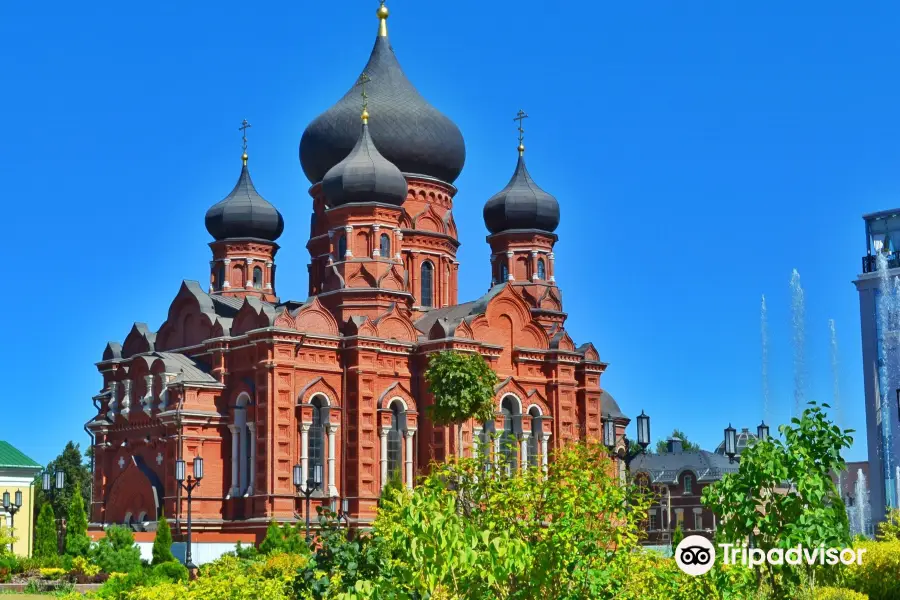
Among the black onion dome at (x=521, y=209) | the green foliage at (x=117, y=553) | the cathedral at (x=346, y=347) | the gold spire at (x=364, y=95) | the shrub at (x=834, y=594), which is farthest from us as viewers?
the black onion dome at (x=521, y=209)

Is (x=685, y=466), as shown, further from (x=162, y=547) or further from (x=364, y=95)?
(x=162, y=547)

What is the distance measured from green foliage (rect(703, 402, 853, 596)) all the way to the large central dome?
35.1 meters

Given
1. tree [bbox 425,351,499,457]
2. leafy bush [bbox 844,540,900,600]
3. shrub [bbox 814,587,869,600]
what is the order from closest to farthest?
shrub [bbox 814,587,869,600]
leafy bush [bbox 844,540,900,600]
tree [bbox 425,351,499,457]

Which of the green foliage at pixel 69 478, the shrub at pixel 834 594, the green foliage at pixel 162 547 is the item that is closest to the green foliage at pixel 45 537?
the green foliage at pixel 162 547

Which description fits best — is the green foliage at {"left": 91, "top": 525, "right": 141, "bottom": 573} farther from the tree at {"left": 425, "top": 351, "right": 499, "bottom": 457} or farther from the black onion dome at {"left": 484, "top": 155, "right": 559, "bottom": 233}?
the black onion dome at {"left": 484, "top": 155, "right": 559, "bottom": 233}

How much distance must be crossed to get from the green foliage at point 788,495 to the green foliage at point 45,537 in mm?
22870

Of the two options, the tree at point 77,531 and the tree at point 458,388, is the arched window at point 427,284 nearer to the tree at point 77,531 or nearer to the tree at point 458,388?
the tree at point 458,388

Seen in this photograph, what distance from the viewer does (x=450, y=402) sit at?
39625mm

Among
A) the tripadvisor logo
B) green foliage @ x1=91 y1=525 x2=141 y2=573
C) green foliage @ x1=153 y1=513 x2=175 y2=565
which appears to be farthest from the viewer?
green foliage @ x1=153 y1=513 x2=175 y2=565

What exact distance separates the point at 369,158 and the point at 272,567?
2355 cm

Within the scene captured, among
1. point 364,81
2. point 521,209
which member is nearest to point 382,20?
point 364,81

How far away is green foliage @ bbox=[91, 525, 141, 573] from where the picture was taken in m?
30.4

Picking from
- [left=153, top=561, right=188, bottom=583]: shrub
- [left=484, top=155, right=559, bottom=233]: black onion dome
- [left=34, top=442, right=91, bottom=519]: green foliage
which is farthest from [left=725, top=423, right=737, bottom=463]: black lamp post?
[left=34, top=442, right=91, bottom=519]: green foliage

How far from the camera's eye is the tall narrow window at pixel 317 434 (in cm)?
4181
